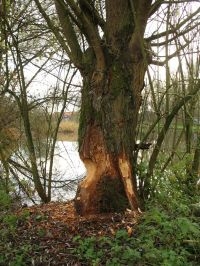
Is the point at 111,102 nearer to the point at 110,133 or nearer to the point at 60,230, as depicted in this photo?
the point at 110,133

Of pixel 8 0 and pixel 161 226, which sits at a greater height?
pixel 8 0

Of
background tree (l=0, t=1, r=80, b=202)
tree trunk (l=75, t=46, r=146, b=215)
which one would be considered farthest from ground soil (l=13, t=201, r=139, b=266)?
background tree (l=0, t=1, r=80, b=202)

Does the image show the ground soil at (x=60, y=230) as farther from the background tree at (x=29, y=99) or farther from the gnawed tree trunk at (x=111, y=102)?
the background tree at (x=29, y=99)

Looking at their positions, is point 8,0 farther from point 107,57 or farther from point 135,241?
point 135,241

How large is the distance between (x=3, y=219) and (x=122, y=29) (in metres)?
2.65

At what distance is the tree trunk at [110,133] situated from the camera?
14.7 ft

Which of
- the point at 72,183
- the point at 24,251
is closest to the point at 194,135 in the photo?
the point at 72,183

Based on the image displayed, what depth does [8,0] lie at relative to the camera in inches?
237

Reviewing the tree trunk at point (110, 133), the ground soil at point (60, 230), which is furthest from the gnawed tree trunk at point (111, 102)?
the ground soil at point (60, 230)

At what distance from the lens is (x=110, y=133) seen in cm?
449

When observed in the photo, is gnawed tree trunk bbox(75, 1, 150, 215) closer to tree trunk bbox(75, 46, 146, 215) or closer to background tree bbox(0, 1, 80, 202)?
tree trunk bbox(75, 46, 146, 215)

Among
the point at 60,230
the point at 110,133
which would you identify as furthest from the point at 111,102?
the point at 60,230

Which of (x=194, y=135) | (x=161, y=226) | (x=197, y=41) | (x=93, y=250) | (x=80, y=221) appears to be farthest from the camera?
(x=194, y=135)

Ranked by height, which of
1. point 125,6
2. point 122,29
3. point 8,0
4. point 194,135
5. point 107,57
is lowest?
point 194,135
